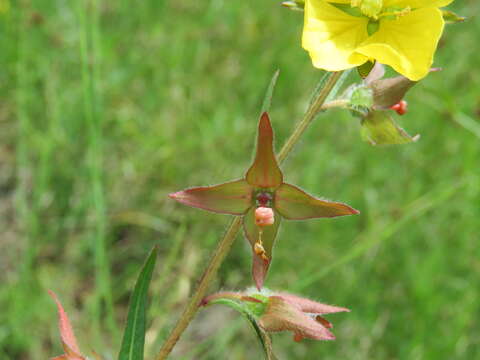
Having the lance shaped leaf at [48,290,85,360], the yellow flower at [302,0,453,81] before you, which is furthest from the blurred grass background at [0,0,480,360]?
the yellow flower at [302,0,453,81]

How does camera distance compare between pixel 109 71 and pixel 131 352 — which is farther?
pixel 109 71

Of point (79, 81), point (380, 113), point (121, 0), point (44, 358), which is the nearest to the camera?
point (380, 113)

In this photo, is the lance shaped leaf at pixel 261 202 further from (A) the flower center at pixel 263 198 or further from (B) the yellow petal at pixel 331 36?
(B) the yellow petal at pixel 331 36

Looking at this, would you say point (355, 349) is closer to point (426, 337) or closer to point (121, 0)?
point (426, 337)

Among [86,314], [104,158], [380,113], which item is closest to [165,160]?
[104,158]

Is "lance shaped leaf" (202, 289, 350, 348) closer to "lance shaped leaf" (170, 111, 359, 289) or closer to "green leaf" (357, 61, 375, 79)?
"lance shaped leaf" (170, 111, 359, 289)

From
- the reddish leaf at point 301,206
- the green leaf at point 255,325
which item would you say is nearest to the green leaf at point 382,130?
the reddish leaf at point 301,206
